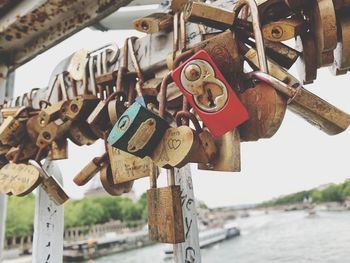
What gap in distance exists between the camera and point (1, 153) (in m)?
0.58

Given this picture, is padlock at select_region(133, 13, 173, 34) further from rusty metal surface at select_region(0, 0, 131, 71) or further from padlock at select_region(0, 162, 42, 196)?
padlock at select_region(0, 162, 42, 196)

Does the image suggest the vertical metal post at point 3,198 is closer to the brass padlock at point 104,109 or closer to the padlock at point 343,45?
the brass padlock at point 104,109

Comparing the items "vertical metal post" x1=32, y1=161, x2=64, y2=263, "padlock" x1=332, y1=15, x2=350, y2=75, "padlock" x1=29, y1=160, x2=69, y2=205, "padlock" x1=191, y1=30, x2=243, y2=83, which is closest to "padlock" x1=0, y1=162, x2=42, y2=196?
"padlock" x1=29, y1=160, x2=69, y2=205

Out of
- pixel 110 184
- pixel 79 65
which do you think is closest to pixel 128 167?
pixel 110 184

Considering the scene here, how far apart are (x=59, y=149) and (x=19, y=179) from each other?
8cm

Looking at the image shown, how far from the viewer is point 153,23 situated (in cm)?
40

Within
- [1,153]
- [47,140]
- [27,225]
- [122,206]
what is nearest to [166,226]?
[47,140]

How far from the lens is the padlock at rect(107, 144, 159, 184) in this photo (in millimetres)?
359

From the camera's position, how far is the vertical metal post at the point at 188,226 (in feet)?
1.32

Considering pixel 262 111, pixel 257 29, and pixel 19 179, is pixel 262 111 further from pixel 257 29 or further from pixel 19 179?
pixel 19 179

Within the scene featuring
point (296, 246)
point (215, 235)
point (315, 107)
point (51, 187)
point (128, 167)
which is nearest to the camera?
point (315, 107)

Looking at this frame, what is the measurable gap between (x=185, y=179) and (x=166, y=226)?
0.15 metres

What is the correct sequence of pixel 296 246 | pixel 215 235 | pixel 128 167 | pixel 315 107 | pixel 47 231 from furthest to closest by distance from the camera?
pixel 215 235 < pixel 296 246 < pixel 47 231 < pixel 128 167 < pixel 315 107

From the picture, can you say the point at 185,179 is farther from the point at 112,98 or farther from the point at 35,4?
the point at 35,4
